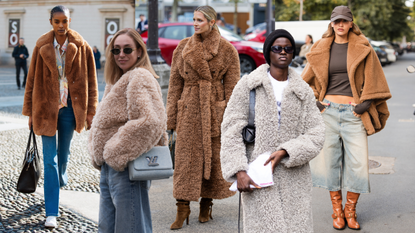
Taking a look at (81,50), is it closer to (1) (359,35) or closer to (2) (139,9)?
(1) (359,35)

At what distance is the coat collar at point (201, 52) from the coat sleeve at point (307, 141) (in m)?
1.62

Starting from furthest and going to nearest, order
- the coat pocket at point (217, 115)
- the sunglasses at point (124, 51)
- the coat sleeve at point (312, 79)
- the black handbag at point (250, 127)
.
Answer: the coat sleeve at point (312, 79) < the coat pocket at point (217, 115) < the sunglasses at point (124, 51) < the black handbag at point (250, 127)

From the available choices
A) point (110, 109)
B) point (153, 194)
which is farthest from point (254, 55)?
point (110, 109)

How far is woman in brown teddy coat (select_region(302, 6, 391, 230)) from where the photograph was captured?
14.1 ft

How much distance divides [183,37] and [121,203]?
11.5 m

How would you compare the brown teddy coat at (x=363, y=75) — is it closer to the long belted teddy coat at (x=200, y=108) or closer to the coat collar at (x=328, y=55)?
the coat collar at (x=328, y=55)

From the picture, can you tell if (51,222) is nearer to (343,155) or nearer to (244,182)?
(244,182)

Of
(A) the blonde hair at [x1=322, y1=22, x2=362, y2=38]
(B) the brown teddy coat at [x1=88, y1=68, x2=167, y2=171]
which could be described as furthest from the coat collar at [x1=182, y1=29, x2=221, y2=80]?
(B) the brown teddy coat at [x1=88, y1=68, x2=167, y2=171]

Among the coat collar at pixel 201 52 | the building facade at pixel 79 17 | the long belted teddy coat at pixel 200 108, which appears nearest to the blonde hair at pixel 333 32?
the long belted teddy coat at pixel 200 108

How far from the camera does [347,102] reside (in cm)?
439

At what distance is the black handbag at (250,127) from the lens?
2.73m

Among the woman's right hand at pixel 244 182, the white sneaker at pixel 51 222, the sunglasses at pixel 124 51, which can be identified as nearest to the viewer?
the woman's right hand at pixel 244 182

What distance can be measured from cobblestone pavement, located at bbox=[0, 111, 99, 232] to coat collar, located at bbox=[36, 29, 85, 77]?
135 centimetres

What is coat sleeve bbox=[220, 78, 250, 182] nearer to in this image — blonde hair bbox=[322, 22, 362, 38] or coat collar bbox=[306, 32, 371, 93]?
coat collar bbox=[306, 32, 371, 93]
